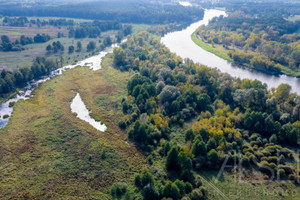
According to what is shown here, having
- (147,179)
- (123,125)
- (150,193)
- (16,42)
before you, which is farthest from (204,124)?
(16,42)

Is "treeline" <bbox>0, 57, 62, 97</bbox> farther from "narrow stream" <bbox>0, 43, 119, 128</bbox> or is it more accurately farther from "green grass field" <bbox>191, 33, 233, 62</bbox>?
"green grass field" <bbox>191, 33, 233, 62</bbox>

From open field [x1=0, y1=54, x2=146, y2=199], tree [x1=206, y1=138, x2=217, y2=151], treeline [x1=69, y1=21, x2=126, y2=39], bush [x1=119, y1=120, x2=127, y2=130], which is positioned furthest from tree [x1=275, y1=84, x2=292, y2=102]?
treeline [x1=69, y1=21, x2=126, y2=39]

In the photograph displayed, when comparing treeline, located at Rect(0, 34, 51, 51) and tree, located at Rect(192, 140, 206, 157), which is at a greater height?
treeline, located at Rect(0, 34, 51, 51)

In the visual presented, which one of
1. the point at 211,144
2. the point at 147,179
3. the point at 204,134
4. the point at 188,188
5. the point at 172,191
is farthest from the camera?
the point at 204,134

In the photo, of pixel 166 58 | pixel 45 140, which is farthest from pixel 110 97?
pixel 166 58

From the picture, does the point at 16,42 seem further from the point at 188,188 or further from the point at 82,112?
the point at 188,188

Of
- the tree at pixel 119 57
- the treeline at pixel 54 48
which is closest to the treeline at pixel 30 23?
the treeline at pixel 54 48
